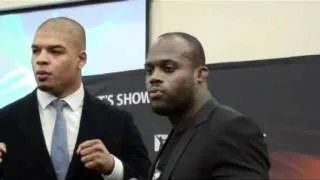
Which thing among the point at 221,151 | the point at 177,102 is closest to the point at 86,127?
the point at 177,102

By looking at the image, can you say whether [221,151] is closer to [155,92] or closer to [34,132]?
[155,92]

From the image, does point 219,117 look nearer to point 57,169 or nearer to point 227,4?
point 57,169

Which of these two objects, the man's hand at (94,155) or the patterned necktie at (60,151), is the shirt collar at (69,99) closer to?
the patterned necktie at (60,151)

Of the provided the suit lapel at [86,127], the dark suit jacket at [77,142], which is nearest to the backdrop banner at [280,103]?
the dark suit jacket at [77,142]

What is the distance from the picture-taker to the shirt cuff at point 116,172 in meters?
1.61

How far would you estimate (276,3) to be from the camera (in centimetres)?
275

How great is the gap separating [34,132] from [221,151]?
0.63 meters

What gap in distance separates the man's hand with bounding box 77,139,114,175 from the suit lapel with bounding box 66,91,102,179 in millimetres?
134

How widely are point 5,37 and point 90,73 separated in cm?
55

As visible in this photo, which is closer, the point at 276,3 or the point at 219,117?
the point at 219,117

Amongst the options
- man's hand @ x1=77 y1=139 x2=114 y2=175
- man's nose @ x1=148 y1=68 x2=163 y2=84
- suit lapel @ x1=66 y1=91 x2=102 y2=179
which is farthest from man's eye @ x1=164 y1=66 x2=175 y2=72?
suit lapel @ x1=66 y1=91 x2=102 y2=179

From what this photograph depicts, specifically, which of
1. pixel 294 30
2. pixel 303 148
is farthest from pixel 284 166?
pixel 294 30

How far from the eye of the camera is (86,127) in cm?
173

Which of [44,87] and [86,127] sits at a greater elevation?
[44,87]
